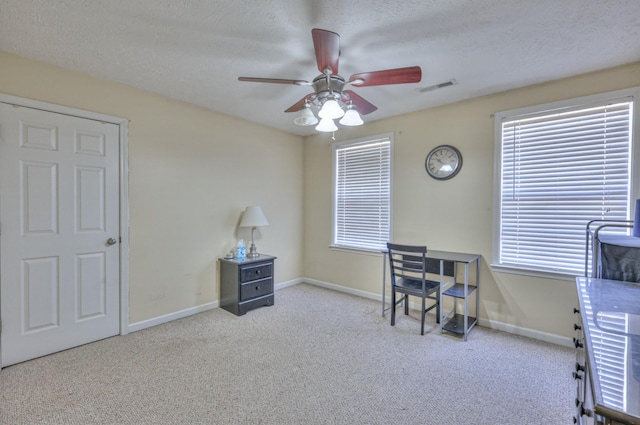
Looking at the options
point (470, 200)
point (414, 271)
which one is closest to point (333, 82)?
point (414, 271)

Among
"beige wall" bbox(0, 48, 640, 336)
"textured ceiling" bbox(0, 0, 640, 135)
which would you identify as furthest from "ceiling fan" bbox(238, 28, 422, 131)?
"beige wall" bbox(0, 48, 640, 336)

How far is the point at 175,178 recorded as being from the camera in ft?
10.7

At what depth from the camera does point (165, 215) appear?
320 cm

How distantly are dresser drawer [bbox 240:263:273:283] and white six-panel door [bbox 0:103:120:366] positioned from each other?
4.02 feet

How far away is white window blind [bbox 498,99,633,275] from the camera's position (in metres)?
2.48

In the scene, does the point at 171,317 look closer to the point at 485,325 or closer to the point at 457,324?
the point at 457,324

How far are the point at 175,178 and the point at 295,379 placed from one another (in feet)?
7.97

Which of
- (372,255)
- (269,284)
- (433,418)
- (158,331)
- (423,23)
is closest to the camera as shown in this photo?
(433,418)

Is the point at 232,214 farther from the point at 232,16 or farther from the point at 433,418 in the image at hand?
the point at 433,418

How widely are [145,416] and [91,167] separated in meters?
2.14

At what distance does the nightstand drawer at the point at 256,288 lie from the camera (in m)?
3.43

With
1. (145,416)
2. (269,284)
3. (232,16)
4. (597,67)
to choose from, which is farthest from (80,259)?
(597,67)

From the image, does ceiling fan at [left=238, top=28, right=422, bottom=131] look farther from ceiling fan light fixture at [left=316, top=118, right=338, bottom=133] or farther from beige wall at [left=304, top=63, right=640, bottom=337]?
beige wall at [left=304, top=63, right=640, bottom=337]

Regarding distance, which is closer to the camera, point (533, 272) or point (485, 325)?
point (533, 272)
